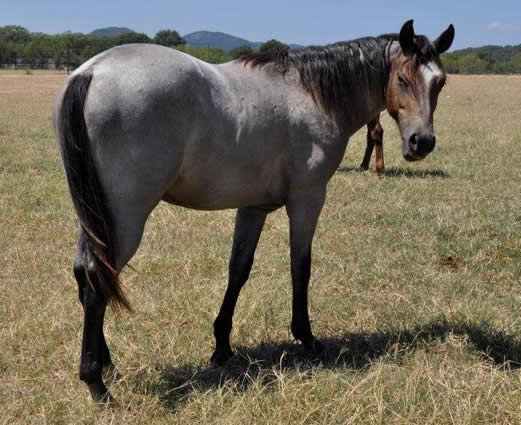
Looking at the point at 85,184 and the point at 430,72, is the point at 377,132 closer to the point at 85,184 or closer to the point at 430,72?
the point at 430,72

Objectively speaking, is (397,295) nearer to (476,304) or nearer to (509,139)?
(476,304)

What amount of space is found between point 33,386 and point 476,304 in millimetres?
3192

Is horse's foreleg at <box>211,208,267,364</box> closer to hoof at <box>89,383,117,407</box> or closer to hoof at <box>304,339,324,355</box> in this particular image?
hoof at <box>304,339,324,355</box>

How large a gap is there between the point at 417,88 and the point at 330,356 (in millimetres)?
1797

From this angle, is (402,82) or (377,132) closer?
(402,82)

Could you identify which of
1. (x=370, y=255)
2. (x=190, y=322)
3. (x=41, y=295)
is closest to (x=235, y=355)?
(x=190, y=322)

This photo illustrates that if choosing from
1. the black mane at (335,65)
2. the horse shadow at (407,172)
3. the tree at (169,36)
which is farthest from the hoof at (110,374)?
the tree at (169,36)

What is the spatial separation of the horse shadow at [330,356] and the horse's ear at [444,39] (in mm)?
1877

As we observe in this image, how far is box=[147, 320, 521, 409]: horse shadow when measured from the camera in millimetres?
3389

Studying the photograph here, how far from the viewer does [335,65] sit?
12.2ft

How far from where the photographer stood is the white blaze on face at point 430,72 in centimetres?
348

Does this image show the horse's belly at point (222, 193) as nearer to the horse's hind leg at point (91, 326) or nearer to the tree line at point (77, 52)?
the horse's hind leg at point (91, 326)

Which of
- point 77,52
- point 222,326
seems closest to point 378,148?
point 222,326

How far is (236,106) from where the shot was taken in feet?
10.8
